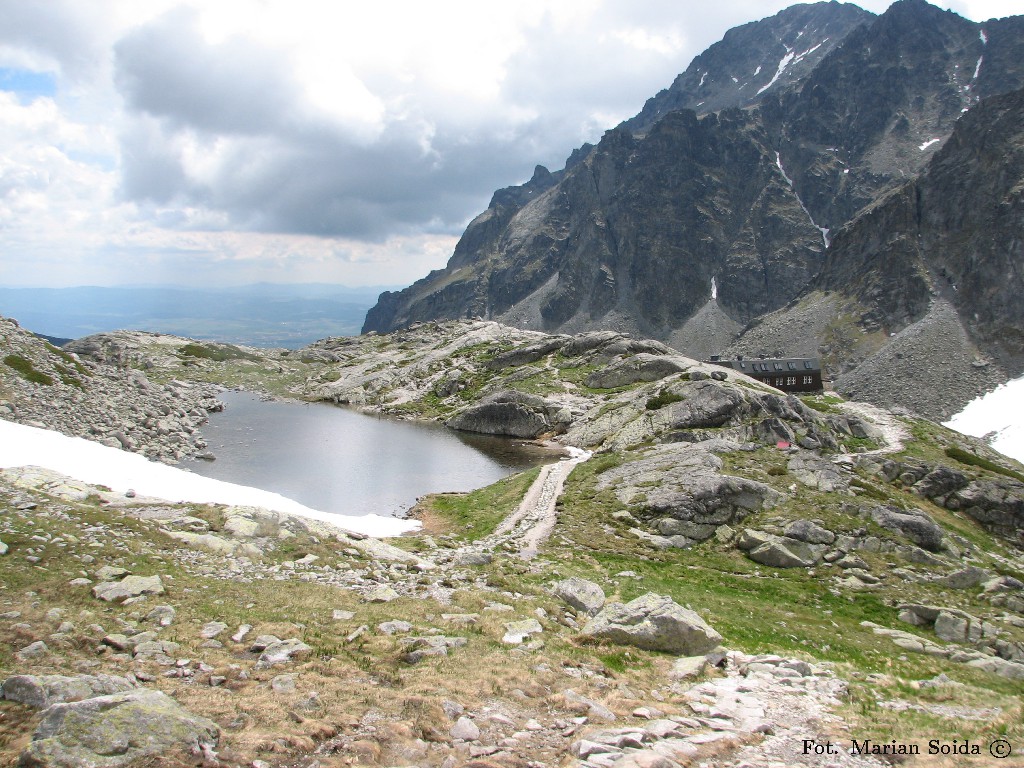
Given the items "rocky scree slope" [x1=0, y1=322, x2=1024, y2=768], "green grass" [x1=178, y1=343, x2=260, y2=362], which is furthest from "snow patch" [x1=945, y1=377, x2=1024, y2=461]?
"green grass" [x1=178, y1=343, x2=260, y2=362]

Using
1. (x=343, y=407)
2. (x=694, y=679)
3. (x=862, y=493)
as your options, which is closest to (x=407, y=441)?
(x=343, y=407)

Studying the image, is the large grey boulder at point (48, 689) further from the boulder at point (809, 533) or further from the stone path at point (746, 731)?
the boulder at point (809, 533)

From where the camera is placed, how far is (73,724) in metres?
9.85

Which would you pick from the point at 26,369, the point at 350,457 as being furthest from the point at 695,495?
the point at 26,369

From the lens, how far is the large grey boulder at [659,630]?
63.9ft

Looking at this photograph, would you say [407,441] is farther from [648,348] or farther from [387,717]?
[387,717]

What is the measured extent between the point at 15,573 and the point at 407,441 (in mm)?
72340

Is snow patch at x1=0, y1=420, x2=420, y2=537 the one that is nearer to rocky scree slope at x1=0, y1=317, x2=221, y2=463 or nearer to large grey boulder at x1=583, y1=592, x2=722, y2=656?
large grey boulder at x1=583, y1=592, x2=722, y2=656

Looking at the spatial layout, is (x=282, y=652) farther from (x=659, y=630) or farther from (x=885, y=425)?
(x=885, y=425)

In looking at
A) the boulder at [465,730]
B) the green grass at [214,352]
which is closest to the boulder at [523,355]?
the green grass at [214,352]

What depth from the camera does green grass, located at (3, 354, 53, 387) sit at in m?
60.3

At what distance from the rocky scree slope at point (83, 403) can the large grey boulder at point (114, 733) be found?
50.6m

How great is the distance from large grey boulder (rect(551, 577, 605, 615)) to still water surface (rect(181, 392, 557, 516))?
29503mm

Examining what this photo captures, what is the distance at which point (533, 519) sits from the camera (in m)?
42.6
